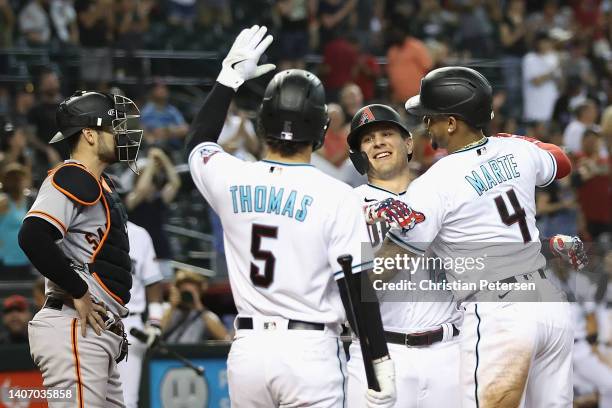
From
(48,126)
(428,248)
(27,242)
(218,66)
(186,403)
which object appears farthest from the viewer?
(218,66)

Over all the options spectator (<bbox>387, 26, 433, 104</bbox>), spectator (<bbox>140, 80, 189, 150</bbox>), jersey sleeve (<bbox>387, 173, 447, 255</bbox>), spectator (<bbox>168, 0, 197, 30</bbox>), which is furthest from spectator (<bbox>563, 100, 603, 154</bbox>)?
jersey sleeve (<bbox>387, 173, 447, 255</bbox>)

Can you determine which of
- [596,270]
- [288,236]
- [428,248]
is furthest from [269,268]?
[596,270]

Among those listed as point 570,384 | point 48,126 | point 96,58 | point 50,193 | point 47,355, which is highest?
point 96,58

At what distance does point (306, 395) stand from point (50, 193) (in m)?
1.72

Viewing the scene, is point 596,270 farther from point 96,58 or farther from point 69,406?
point 96,58

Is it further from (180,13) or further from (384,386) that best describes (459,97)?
(180,13)

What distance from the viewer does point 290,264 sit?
4910 millimetres

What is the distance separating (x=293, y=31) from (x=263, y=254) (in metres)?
11.0

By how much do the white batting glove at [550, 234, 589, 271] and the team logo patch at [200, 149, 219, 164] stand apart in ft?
7.10

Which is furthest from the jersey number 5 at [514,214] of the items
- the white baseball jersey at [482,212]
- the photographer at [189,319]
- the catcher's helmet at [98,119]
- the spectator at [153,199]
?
the spectator at [153,199]

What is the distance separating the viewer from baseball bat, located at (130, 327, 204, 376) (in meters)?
8.42

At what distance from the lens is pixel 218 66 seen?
15.5 m

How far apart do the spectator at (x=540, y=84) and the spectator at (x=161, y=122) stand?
17.5ft

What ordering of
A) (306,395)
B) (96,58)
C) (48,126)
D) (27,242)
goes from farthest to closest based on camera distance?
(96,58) → (48,126) → (27,242) → (306,395)
